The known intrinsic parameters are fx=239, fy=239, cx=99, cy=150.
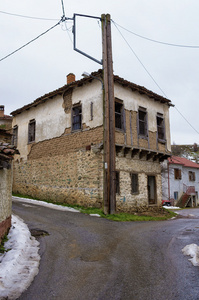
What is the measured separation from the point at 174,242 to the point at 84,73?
8.61 meters

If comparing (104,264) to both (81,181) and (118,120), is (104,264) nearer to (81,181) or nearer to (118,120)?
(81,181)

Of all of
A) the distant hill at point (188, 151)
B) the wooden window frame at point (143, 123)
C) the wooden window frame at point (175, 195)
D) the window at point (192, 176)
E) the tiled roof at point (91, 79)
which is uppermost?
the distant hill at point (188, 151)

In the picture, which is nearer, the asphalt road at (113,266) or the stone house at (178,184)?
the asphalt road at (113,266)

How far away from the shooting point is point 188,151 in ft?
197

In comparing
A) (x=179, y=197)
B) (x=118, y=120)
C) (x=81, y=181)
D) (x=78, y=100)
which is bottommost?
(x=179, y=197)

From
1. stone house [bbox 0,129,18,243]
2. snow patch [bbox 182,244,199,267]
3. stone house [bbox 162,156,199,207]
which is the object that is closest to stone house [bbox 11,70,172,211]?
stone house [bbox 0,129,18,243]

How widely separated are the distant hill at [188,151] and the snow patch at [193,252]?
52.0 meters

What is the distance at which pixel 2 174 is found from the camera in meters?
5.93

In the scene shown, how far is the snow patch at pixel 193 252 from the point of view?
187 inches

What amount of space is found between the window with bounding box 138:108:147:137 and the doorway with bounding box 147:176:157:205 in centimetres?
306

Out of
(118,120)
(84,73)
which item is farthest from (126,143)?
(84,73)

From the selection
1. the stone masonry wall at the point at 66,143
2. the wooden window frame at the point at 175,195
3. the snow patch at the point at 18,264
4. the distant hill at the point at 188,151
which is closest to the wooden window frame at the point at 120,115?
the stone masonry wall at the point at 66,143

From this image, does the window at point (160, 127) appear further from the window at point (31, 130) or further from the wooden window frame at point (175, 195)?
the wooden window frame at point (175, 195)

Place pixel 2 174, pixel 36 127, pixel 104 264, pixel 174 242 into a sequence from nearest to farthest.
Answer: pixel 104 264 < pixel 2 174 < pixel 174 242 < pixel 36 127
